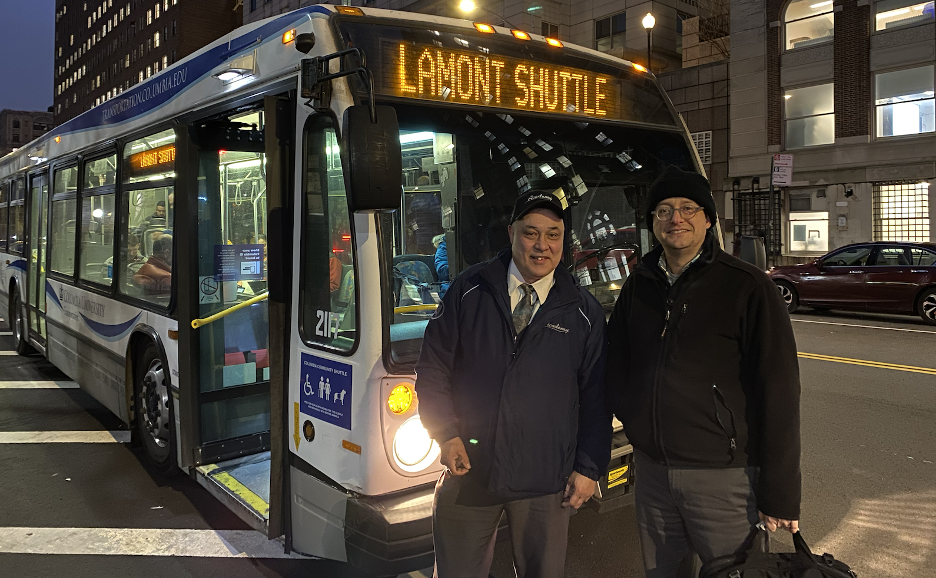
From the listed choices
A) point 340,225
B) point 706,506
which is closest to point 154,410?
point 340,225

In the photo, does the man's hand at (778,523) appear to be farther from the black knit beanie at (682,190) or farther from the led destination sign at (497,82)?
the led destination sign at (497,82)

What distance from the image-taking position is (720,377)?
249 centimetres

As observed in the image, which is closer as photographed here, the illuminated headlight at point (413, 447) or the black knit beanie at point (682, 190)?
the black knit beanie at point (682, 190)

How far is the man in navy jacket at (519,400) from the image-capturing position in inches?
103

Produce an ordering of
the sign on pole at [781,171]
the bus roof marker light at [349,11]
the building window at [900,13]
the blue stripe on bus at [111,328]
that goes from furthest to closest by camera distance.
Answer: the building window at [900,13]
the sign on pole at [781,171]
the blue stripe on bus at [111,328]
the bus roof marker light at [349,11]

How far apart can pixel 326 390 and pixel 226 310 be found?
175 cm

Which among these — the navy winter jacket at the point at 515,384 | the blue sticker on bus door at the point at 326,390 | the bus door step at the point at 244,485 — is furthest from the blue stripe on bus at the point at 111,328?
the navy winter jacket at the point at 515,384

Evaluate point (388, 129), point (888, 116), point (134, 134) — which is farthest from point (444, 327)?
point (888, 116)

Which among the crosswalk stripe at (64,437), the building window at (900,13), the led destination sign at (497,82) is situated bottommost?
the crosswalk stripe at (64,437)

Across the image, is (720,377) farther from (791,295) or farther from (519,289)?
(791,295)

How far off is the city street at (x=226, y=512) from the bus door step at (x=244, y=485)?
0.31 metres

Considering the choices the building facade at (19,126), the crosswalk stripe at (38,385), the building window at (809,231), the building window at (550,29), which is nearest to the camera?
the crosswalk stripe at (38,385)

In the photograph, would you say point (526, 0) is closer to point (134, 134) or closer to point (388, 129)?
point (134, 134)

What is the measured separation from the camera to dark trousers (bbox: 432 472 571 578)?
2730 millimetres
